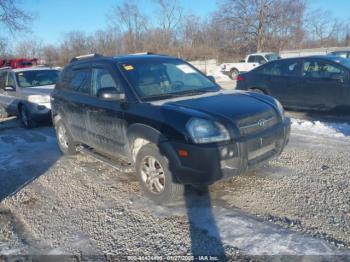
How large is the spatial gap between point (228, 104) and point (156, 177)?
1260mm

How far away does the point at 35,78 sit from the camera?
10086 mm

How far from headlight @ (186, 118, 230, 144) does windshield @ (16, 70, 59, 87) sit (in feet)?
25.5

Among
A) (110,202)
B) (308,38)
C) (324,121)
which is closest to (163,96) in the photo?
(110,202)

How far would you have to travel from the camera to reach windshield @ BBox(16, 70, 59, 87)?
32.4 ft

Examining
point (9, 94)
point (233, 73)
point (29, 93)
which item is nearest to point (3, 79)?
point (9, 94)

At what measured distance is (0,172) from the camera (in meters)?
5.61

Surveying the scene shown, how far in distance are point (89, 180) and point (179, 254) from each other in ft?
A: 8.09

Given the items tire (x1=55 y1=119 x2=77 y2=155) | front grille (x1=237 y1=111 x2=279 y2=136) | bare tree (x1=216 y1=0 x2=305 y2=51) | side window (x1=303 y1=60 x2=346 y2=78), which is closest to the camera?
front grille (x1=237 y1=111 x2=279 y2=136)

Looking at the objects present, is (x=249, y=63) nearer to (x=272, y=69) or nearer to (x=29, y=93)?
(x=272, y=69)

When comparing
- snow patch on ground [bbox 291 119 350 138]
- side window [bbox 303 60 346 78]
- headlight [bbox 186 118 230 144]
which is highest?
side window [bbox 303 60 346 78]

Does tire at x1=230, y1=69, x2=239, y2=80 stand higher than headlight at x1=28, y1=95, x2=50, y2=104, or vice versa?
tire at x1=230, y1=69, x2=239, y2=80

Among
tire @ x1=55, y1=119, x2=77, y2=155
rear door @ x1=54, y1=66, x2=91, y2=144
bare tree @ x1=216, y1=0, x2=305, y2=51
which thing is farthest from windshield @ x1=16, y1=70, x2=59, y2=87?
bare tree @ x1=216, y1=0, x2=305, y2=51

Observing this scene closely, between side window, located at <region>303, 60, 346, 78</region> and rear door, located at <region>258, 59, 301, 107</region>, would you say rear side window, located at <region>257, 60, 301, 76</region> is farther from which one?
side window, located at <region>303, 60, 346, 78</region>

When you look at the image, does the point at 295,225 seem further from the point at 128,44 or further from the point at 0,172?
the point at 128,44
